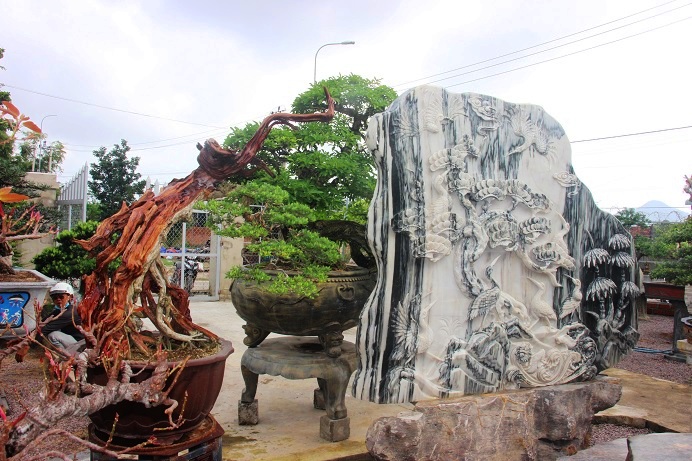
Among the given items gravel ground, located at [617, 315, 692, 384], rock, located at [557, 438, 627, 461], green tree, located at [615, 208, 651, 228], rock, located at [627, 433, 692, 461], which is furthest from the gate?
green tree, located at [615, 208, 651, 228]

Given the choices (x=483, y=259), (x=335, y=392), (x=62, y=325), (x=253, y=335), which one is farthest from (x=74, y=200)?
(x=483, y=259)

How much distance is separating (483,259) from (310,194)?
1222 mm

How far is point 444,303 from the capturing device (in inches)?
123

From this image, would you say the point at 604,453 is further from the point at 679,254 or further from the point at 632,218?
the point at 632,218

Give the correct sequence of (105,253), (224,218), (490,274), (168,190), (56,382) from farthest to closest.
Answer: (224,218)
(490,274)
(168,190)
(105,253)
(56,382)

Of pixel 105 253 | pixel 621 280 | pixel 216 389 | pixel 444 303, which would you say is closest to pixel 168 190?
pixel 105 253

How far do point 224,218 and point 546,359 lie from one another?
2.12 meters

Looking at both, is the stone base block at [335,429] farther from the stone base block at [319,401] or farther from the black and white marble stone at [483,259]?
the stone base block at [319,401]

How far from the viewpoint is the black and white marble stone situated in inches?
120

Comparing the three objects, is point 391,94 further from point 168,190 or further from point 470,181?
point 168,190

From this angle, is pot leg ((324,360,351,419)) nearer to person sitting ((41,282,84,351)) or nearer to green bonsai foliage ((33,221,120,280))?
person sitting ((41,282,84,351))

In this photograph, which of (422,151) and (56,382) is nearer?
(56,382)

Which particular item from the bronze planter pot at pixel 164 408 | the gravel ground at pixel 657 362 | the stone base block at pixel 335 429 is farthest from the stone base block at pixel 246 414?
the gravel ground at pixel 657 362

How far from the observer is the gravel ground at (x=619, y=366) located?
364cm
